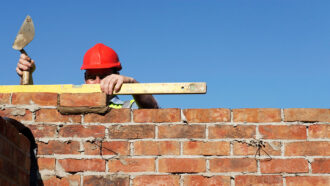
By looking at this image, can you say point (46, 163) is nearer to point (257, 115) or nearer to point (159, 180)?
point (159, 180)

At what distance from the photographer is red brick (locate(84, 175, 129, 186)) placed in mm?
2982

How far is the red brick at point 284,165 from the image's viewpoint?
297 cm

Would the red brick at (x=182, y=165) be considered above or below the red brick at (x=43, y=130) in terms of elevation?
below

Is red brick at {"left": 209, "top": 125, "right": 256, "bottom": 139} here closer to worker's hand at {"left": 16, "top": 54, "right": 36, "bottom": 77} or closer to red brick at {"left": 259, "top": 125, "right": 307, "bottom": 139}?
red brick at {"left": 259, "top": 125, "right": 307, "bottom": 139}

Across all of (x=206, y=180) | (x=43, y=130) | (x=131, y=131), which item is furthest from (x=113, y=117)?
(x=206, y=180)

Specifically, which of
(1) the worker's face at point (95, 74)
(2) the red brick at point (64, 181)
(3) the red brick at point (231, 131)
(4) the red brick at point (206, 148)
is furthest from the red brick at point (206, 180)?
(1) the worker's face at point (95, 74)

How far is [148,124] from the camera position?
3.07 m

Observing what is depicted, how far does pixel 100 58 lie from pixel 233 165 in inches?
73.9

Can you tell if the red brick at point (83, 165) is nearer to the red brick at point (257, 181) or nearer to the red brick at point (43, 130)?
the red brick at point (43, 130)

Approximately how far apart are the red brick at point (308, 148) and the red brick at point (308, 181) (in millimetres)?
151

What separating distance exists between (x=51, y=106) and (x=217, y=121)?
1120 millimetres

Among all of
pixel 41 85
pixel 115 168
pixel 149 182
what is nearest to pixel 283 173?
pixel 149 182

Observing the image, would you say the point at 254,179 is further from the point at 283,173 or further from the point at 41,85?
the point at 41,85

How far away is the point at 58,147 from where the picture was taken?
308 cm
